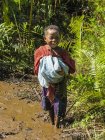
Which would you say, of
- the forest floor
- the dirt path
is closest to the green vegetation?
the forest floor

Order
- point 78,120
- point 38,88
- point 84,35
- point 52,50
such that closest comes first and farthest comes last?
point 52,50 → point 78,120 → point 38,88 → point 84,35

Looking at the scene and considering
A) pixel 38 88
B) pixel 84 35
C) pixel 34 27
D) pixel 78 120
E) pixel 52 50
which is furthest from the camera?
pixel 34 27

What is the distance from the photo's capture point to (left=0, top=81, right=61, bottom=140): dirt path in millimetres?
5531

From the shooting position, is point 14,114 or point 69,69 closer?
point 69,69

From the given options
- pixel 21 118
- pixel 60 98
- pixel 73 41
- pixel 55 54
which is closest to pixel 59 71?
pixel 55 54

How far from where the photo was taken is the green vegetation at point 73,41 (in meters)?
5.92

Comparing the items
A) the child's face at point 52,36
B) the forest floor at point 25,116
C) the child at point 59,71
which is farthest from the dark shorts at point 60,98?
the child's face at point 52,36

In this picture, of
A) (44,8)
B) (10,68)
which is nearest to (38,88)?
(10,68)

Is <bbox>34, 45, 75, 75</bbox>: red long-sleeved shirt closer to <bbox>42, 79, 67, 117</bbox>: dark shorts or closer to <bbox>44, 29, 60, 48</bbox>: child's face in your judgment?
<bbox>44, 29, 60, 48</bbox>: child's face

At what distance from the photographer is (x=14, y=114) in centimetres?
614

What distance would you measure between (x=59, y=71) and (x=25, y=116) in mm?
1009

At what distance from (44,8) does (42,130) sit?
3502mm

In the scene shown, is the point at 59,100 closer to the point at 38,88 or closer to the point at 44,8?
the point at 38,88

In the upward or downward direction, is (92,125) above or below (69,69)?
below
